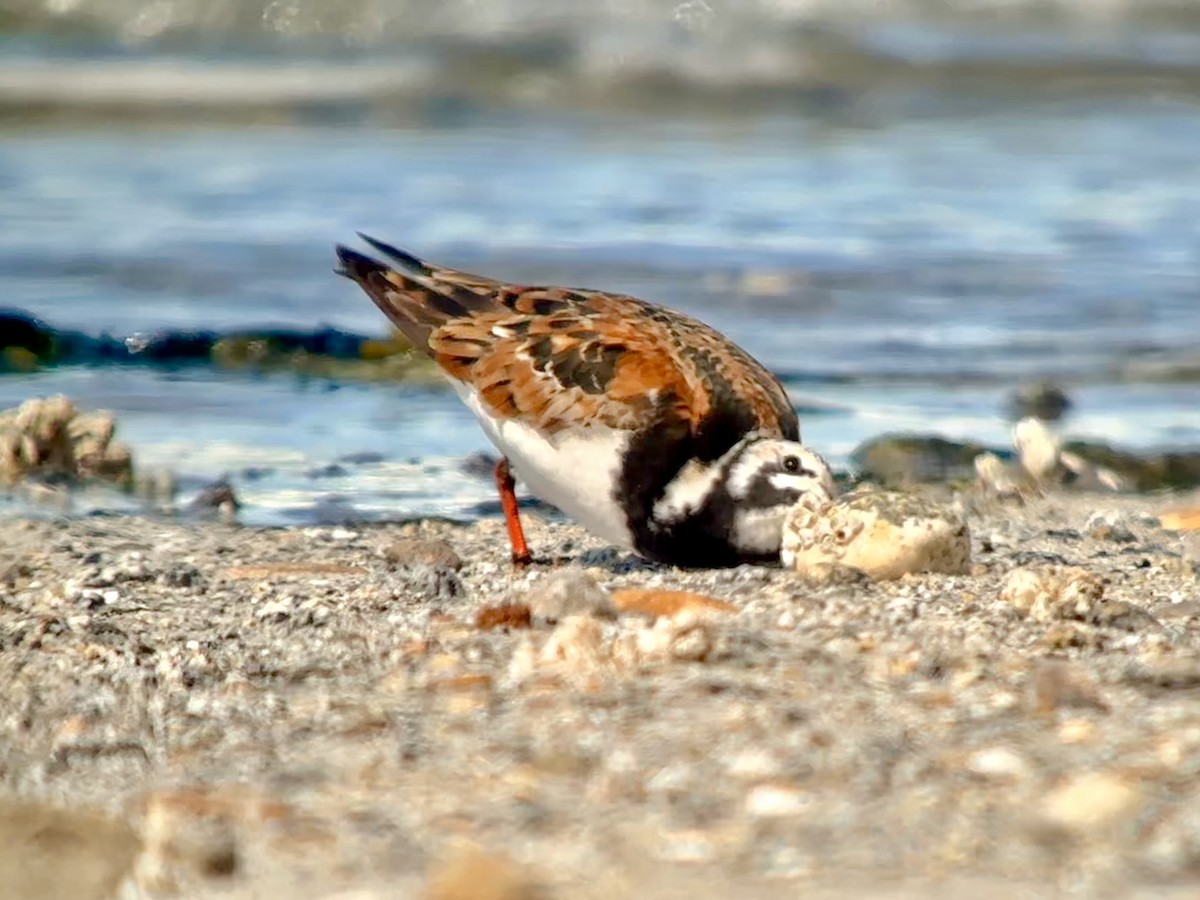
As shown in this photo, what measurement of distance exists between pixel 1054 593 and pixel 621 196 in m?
7.03

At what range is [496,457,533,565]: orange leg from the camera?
14.5 ft

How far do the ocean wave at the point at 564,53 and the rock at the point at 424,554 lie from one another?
9273 mm

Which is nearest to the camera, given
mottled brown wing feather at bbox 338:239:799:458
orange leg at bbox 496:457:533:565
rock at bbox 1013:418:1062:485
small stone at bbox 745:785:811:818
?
small stone at bbox 745:785:811:818

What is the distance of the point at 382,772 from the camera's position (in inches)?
107

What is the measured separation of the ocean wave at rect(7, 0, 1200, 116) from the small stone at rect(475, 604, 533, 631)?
1020cm

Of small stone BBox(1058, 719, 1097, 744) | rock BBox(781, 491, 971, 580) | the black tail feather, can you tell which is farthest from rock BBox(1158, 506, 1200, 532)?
small stone BBox(1058, 719, 1097, 744)

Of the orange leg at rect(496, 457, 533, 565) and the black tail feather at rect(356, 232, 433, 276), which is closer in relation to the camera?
the orange leg at rect(496, 457, 533, 565)

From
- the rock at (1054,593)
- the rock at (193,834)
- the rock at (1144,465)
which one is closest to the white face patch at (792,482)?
the rock at (1054,593)

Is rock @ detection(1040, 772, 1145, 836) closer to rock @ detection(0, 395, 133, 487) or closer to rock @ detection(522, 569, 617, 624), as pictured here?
rock @ detection(522, 569, 617, 624)

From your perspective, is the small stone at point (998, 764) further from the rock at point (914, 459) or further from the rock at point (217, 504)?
the rock at point (914, 459)

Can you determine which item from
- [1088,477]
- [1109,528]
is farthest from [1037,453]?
[1109,528]

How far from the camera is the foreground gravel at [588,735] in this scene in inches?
94.3

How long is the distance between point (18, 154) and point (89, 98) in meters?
1.82

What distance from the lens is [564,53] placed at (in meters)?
14.5
